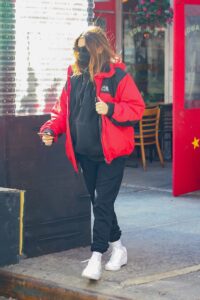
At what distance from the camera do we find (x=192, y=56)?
10211 mm

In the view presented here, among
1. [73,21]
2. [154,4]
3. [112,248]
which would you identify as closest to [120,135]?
[112,248]

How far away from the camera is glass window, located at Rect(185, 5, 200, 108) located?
10.1m

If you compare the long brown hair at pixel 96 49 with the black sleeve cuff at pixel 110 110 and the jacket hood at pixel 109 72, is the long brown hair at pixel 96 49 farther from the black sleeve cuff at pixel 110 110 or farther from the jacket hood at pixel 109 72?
the black sleeve cuff at pixel 110 110

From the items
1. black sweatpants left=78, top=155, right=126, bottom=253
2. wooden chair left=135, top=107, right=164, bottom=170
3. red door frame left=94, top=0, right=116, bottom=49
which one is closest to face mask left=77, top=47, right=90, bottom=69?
black sweatpants left=78, top=155, right=126, bottom=253

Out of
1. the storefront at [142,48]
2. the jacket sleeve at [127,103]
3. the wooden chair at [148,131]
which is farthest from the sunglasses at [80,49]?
the storefront at [142,48]

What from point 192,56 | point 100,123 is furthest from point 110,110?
point 192,56

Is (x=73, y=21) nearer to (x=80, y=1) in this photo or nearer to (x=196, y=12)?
(x=80, y=1)

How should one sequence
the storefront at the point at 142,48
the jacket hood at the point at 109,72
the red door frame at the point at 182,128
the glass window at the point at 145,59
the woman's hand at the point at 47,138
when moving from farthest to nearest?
1. the glass window at the point at 145,59
2. the storefront at the point at 142,48
3. the red door frame at the point at 182,128
4. the woman's hand at the point at 47,138
5. the jacket hood at the point at 109,72

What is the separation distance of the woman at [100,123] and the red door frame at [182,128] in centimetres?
358

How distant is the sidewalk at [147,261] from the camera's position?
5965 millimetres

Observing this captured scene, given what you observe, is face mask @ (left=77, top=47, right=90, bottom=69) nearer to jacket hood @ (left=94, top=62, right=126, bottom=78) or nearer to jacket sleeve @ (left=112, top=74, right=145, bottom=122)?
jacket hood @ (left=94, top=62, right=126, bottom=78)

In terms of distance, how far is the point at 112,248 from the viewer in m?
6.70

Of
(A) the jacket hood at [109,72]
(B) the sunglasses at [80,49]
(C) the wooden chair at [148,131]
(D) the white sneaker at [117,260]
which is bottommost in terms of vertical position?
(D) the white sneaker at [117,260]

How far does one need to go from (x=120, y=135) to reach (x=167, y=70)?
27.8 feet
